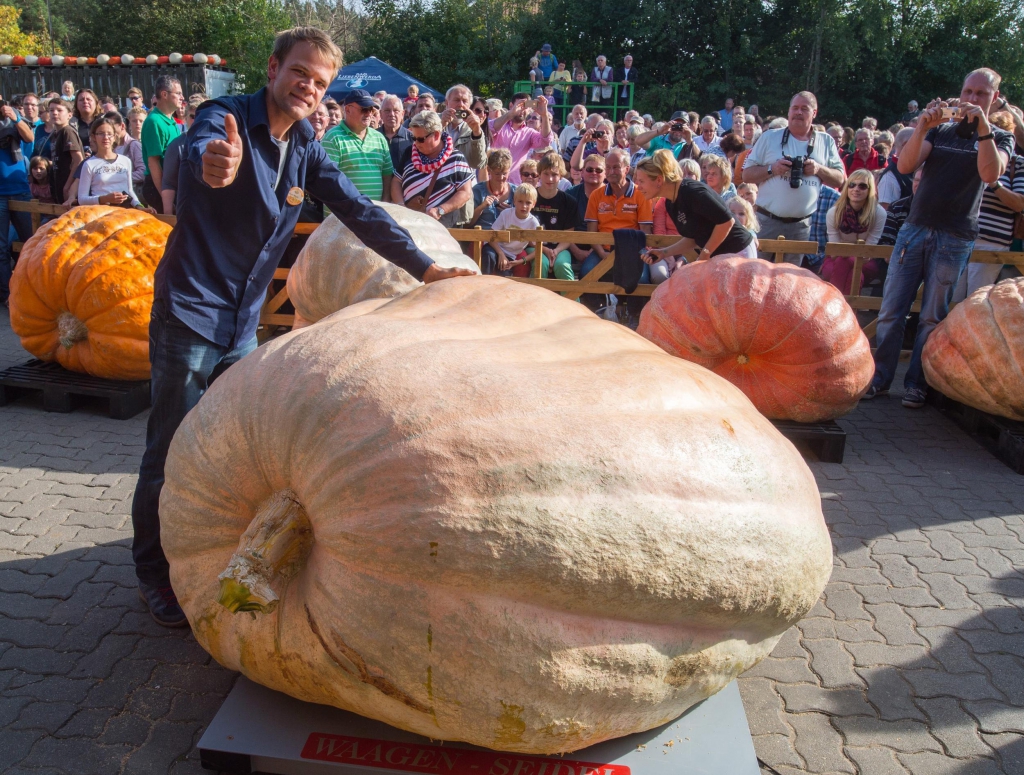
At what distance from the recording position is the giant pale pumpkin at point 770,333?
457 centimetres

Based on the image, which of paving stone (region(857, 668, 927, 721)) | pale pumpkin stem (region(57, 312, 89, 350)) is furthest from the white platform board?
pale pumpkin stem (region(57, 312, 89, 350))

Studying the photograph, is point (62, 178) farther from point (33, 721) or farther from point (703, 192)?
point (33, 721)

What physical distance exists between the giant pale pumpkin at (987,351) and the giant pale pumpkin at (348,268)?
3157 millimetres

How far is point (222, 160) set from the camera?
2.41m

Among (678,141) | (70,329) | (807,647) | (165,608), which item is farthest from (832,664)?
(678,141)

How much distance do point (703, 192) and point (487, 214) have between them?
2.62 meters

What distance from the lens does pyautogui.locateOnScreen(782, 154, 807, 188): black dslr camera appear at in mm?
7211

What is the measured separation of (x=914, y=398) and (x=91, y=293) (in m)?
5.69

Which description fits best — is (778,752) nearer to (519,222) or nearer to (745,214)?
(745,214)

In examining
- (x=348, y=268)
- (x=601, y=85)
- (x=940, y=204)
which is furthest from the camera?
(x=601, y=85)

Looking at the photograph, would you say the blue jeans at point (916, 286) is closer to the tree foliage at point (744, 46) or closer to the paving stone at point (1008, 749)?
the paving stone at point (1008, 749)

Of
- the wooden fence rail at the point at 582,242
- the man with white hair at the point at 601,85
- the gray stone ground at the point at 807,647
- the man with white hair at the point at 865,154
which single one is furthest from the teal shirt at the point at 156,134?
the man with white hair at the point at 601,85

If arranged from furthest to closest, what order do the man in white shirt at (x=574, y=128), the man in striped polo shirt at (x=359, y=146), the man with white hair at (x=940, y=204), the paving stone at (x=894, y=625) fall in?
the man in white shirt at (x=574, y=128)
the man in striped polo shirt at (x=359, y=146)
the man with white hair at (x=940, y=204)
the paving stone at (x=894, y=625)

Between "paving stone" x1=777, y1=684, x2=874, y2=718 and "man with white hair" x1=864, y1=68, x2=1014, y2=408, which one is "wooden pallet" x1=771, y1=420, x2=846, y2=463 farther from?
"paving stone" x1=777, y1=684, x2=874, y2=718
